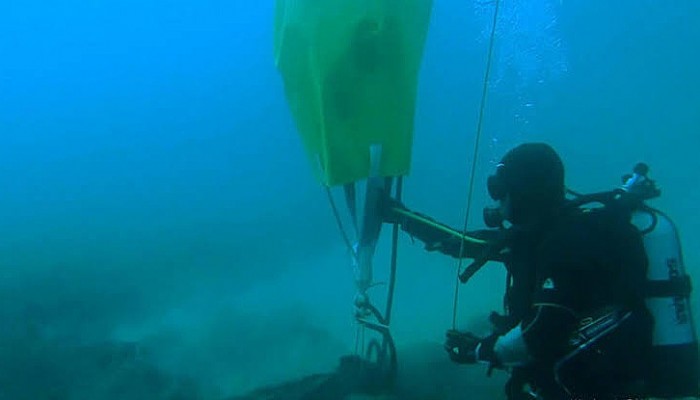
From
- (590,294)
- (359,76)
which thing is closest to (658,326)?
(590,294)

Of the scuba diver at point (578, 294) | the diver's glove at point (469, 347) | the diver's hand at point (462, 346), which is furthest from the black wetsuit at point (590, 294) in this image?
the diver's hand at point (462, 346)

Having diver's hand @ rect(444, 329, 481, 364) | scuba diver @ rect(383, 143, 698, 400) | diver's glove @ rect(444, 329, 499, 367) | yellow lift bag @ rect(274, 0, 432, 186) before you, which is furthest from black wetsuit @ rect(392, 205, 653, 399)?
yellow lift bag @ rect(274, 0, 432, 186)

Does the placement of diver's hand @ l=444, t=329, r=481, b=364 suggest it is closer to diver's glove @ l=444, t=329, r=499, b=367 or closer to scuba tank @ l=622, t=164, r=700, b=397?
diver's glove @ l=444, t=329, r=499, b=367

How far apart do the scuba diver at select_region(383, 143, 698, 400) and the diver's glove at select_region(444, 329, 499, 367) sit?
0.05 meters

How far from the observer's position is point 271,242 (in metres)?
32.0

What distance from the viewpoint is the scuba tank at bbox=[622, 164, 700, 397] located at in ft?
8.75

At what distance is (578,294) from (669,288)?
474 mm

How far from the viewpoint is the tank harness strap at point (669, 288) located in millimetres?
2678

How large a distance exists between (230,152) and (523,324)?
5826 cm

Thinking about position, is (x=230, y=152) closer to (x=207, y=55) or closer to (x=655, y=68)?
(x=207, y=55)

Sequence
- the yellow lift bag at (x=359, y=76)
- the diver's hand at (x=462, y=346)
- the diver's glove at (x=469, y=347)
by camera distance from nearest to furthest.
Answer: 1. the diver's glove at (x=469, y=347)
2. the diver's hand at (x=462, y=346)
3. the yellow lift bag at (x=359, y=76)

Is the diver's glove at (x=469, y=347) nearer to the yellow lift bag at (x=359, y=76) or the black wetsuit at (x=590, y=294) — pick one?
the black wetsuit at (x=590, y=294)

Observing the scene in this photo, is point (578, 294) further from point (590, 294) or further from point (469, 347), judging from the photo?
point (469, 347)

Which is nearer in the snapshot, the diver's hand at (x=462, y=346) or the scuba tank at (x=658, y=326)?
the scuba tank at (x=658, y=326)
